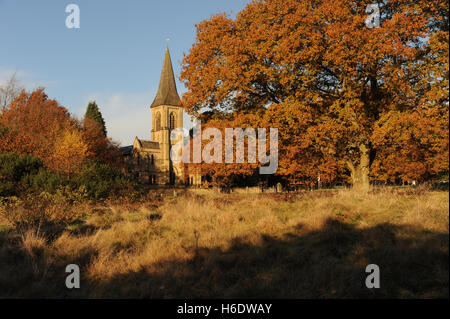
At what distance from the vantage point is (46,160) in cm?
2989

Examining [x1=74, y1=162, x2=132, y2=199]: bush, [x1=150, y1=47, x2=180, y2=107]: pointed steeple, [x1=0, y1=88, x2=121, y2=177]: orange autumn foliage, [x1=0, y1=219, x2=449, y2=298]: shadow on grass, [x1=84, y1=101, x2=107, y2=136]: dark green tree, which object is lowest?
[x1=0, y1=219, x2=449, y2=298]: shadow on grass

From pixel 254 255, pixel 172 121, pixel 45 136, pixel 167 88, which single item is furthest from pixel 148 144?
pixel 254 255

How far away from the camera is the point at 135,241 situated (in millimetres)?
10945

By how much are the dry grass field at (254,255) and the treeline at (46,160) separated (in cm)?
667

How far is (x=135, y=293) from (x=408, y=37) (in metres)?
15.2

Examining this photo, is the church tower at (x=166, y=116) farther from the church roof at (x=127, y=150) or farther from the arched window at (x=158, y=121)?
the church roof at (x=127, y=150)

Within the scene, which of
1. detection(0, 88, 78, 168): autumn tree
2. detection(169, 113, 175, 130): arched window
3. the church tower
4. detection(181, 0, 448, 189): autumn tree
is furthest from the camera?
Answer: detection(169, 113, 175, 130): arched window

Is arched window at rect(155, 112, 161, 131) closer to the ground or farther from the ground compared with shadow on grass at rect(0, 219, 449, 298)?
farther from the ground

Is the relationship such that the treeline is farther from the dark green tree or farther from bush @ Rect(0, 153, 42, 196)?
the dark green tree

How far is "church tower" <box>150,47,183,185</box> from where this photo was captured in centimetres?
9088

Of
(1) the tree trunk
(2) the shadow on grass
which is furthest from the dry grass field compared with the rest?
(1) the tree trunk

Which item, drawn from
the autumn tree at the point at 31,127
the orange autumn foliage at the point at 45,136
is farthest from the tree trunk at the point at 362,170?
the autumn tree at the point at 31,127

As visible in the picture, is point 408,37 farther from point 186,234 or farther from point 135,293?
point 135,293

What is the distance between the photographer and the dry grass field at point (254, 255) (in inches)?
282
